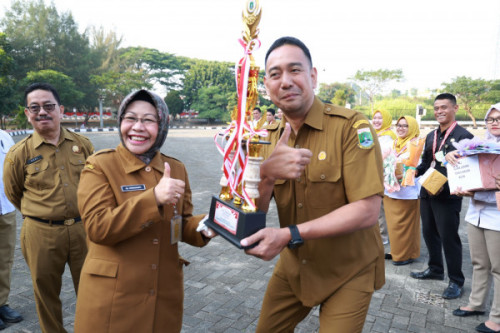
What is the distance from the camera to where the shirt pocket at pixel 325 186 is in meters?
1.98

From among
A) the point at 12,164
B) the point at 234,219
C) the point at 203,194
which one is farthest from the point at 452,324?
the point at 203,194

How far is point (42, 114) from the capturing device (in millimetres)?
3109

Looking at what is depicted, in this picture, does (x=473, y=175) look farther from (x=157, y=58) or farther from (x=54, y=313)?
(x=157, y=58)

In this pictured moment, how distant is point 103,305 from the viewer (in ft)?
6.10

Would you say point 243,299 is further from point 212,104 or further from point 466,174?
point 212,104

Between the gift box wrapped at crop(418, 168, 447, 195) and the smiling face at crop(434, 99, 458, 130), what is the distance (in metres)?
0.64

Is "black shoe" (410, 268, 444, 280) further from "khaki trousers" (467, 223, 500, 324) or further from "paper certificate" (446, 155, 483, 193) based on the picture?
"paper certificate" (446, 155, 483, 193)

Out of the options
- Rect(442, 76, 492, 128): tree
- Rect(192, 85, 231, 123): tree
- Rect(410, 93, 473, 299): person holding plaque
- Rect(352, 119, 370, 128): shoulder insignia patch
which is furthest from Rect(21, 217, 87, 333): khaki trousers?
Rect(442, 76, 492, 128): tree

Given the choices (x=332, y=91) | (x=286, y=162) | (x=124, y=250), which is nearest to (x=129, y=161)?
(x=124, y=250)

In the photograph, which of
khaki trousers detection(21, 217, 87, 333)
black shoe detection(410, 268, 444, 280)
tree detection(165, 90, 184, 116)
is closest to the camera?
khaki trousers detection(21, 217, 87, 333)

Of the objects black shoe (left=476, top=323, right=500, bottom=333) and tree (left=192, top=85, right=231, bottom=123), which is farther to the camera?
tree (left=192, top=85, right=231, bottom=123)

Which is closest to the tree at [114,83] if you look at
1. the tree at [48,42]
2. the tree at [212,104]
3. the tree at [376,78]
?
the tree at [48,42]

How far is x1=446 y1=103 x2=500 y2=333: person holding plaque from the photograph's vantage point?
11.1ft

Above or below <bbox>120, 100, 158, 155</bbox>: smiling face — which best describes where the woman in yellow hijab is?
below
